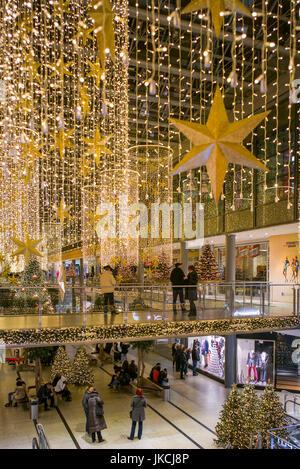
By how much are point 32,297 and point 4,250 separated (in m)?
4.57

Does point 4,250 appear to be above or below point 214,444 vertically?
above

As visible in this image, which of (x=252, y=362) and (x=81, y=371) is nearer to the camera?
(x=81, y=371)

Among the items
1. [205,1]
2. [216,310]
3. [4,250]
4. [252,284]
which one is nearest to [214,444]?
[216,310]

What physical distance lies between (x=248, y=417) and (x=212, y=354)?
22.0 feet

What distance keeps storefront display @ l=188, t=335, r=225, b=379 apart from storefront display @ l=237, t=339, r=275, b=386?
811 millimetres

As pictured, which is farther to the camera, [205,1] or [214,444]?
[214,444]

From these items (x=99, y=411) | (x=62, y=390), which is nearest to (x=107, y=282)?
(x=99, y=411)

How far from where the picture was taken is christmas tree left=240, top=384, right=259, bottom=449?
8.86 m

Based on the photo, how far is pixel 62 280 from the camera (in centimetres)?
852

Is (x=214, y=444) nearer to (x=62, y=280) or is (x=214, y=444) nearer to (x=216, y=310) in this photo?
(x=216, y=310)

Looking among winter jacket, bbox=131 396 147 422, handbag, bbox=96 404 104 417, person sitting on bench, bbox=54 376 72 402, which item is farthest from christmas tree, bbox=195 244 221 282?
handbag, bbox=96 404 104 417

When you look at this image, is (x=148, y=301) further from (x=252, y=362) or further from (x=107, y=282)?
(x=252, y=362)

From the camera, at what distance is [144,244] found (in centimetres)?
1220

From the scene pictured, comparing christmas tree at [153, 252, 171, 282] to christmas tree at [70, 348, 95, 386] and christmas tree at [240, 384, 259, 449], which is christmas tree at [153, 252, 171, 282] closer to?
christmas tree at [70, 348, 95, 386]
